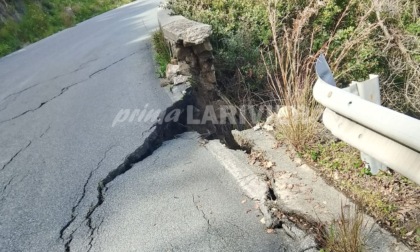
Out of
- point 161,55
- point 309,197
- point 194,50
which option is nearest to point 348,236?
point 309,197

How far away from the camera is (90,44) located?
32.1 ft

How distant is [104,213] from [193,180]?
2.66 feet

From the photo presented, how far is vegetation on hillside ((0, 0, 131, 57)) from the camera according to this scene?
49.7 feet

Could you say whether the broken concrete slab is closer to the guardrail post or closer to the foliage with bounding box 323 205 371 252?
the foliage with bounding box 323 205 371 252

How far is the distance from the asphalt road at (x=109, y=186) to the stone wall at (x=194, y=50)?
1.74 ft

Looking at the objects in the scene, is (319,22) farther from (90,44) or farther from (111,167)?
(90,44)

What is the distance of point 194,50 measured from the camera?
14.9ft

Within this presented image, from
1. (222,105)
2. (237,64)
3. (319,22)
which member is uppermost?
(319,22)

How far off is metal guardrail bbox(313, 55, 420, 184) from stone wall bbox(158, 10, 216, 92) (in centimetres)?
220

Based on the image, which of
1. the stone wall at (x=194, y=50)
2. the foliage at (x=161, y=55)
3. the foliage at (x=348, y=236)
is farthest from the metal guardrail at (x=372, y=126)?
the foliage at (x=161, y=55)

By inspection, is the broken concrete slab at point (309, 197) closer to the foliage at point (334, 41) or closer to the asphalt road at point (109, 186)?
the asphalt road at point (109, 186)

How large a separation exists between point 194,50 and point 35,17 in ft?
55.0

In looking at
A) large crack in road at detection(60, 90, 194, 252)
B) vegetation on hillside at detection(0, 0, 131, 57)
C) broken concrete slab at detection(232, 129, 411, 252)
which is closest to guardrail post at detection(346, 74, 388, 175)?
broken concrete slab at detection(232, 129, 411, 252)

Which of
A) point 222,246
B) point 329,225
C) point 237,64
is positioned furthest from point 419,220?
point 237,64
